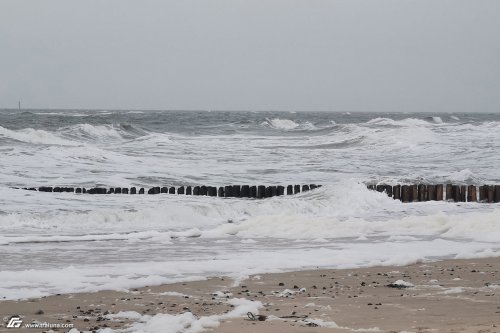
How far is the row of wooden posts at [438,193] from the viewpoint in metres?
17.1

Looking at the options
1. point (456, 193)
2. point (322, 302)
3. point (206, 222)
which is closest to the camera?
point (322, 302)

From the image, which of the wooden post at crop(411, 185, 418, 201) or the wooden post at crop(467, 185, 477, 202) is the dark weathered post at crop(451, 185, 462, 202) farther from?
the wooden post at crop(411, 185, 418, 201)

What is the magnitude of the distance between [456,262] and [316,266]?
161cm

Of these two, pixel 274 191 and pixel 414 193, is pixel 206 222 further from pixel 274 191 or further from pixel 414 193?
pixel 414 193

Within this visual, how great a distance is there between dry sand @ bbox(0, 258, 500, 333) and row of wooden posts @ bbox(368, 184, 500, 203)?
28.7ft

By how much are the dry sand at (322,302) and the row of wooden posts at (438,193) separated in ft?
28.7

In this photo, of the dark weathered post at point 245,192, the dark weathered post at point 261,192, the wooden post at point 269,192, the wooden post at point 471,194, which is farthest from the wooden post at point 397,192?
the dark weathered post at point 245,192

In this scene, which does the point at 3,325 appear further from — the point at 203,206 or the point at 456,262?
the point at 203,206

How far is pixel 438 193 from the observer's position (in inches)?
682

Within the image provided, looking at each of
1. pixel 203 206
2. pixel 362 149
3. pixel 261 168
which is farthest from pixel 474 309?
pixel 362 149

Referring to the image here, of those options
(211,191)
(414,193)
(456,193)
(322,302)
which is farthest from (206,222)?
(322,302)

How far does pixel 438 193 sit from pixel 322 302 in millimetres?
11270

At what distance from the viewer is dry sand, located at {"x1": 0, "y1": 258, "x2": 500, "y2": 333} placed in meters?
5.65

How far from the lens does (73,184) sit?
18.4m
